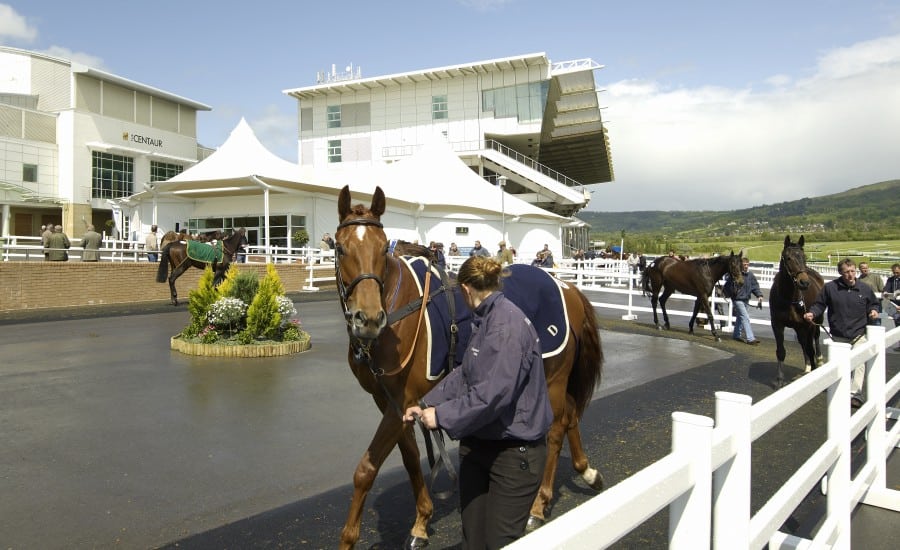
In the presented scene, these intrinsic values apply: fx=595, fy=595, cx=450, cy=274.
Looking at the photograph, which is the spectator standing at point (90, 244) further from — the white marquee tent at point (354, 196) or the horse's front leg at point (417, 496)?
the horse's front leg at point (417, 496)

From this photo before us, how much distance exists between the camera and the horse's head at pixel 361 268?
3.16 meters

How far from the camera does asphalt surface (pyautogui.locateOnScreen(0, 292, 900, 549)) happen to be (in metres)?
3.92

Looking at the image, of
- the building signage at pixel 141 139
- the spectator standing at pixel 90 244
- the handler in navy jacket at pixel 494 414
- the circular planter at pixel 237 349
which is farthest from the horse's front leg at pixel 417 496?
the building signage at pixel 141 139

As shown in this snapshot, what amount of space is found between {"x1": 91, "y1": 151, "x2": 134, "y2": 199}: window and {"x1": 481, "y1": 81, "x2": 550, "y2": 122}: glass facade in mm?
28930

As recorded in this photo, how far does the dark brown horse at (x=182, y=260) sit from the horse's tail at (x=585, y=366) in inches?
547

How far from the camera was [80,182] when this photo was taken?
42.8m

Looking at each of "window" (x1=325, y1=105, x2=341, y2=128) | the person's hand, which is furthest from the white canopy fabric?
the person's hand

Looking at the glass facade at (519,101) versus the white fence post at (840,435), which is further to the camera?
the glass facade at (519,101)

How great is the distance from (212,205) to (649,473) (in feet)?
104

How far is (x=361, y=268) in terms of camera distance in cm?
337

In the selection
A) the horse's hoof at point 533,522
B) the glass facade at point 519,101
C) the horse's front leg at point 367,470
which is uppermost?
the glass facade at point 519,101

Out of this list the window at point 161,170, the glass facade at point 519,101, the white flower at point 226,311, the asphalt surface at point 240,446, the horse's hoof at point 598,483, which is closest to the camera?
the asphalt surface at point 240,446

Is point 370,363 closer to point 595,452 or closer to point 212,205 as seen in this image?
point 595,452

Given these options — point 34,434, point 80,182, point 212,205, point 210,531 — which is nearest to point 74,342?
point 34,434
